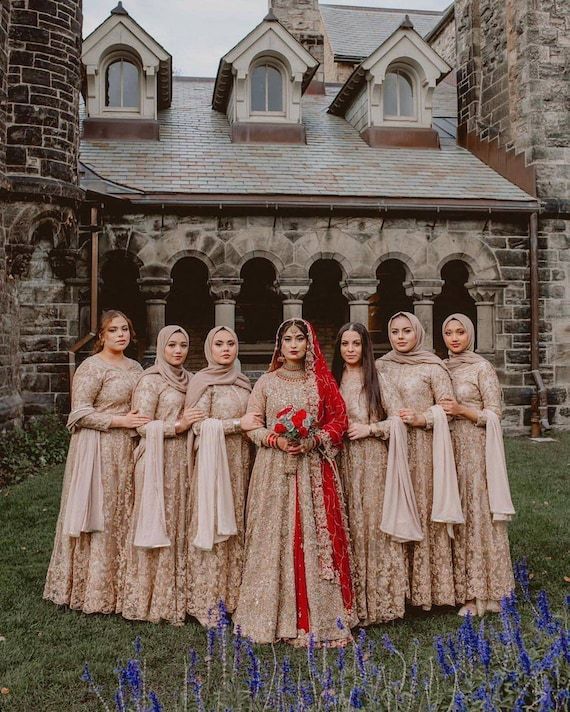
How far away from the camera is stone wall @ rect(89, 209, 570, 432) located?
9969 mm

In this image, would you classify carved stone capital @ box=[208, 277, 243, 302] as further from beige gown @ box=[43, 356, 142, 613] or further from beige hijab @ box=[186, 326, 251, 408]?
beige hijab @ box=[186, 326, 251, 408]

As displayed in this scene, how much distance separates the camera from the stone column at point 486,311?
1073 cm

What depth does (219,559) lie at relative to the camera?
375 centimetres

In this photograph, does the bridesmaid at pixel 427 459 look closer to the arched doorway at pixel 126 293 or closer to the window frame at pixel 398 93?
the arched doorway at pixel 126 293

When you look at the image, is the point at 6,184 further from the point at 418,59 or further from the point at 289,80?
the point at 418,59

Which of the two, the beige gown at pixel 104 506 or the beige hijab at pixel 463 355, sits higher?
the beige hijab at pixel 463 355

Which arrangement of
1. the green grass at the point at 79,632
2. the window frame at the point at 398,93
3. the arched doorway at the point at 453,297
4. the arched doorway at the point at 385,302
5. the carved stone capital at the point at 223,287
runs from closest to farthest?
1. the green grass at the point at 79,632
2. the carved stone capital at the point at 223,287
3. the window frame at the point at 398,93
4. the arched doorway at the point at 453,297
5. the arched doorway at the point at 385,302

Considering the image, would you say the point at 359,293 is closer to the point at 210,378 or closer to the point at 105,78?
the point at 105,78

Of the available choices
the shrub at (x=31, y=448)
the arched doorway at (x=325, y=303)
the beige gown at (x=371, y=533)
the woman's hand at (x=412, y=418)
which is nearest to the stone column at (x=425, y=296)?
the arched doorway at (x=325, y=303)

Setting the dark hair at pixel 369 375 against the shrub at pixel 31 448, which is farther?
the shrub at pixel 31 448

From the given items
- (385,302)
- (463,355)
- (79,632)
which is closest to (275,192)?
(385,302)

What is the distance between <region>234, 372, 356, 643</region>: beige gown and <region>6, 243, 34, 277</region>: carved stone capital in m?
6.21

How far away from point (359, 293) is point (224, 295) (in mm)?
2201

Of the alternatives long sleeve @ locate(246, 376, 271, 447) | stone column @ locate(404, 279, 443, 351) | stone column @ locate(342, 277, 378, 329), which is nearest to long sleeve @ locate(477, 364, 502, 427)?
long sleeve @ locate(246, 376, 271, 447)
